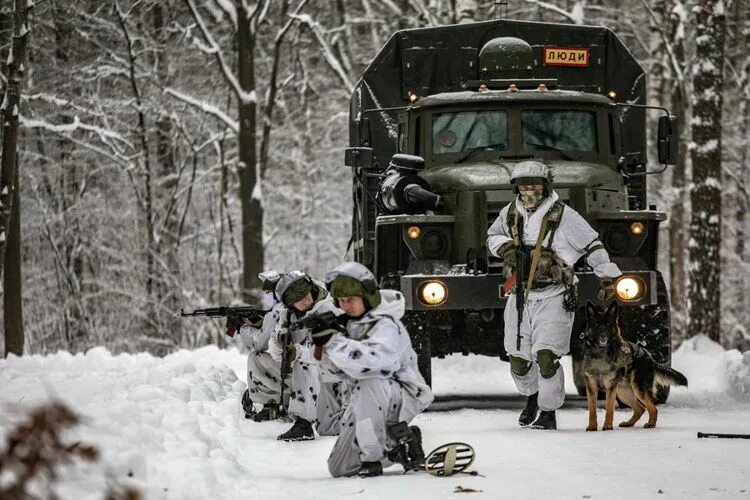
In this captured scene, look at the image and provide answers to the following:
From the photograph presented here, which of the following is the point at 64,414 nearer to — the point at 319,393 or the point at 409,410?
the point at 409,410

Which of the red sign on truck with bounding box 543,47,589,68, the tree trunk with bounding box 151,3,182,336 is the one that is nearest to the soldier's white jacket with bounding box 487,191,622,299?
the red sign on truck with bounding box 543,47,589,68

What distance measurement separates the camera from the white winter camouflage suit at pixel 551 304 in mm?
9164

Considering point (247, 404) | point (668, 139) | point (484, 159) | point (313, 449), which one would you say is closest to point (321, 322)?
point (313, 449)

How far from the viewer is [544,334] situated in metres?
9.18

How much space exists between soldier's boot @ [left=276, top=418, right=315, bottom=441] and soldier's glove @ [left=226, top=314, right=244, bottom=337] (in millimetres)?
1597

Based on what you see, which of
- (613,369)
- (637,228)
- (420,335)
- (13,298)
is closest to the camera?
(613,369)

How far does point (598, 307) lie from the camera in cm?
902

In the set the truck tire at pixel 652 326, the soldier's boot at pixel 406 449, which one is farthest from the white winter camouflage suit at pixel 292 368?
the truck tire at pixel 652 326

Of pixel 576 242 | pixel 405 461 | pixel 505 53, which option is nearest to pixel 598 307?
pixel 576 242

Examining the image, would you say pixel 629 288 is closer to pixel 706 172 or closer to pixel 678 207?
pixel 706 172

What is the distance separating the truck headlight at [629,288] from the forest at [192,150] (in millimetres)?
13164

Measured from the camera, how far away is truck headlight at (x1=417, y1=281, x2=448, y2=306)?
10133 millimetres

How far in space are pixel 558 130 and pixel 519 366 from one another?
3004 millimetres

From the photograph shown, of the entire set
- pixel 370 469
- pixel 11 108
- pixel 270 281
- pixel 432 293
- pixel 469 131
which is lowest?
pixel 370 469
